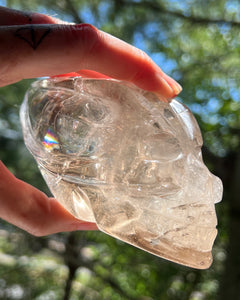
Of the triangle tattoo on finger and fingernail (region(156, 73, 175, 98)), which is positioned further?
fingernail (region(156, 73, 175, 98))

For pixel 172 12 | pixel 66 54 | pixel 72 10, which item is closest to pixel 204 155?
pixel 172 12

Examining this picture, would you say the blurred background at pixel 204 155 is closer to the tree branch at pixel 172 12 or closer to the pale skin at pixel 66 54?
the tree branch at pixel 172 12

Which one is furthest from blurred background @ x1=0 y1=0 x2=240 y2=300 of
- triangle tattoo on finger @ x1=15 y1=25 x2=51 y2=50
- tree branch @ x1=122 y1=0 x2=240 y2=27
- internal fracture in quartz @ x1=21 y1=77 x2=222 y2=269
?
triangle tattoo on finger @ x1=15 y1=25 x2=51 y2=50

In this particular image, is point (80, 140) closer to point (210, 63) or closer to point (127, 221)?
point (127, 221)

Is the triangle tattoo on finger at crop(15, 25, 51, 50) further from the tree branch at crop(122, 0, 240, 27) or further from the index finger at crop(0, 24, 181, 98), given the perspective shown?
the tree branch at crop(122, 0, 240, 27)

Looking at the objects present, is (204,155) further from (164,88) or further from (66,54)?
(66,54)

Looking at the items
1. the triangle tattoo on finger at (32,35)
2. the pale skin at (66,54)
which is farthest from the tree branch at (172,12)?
the triangle tattoo on finger at (32,35)
